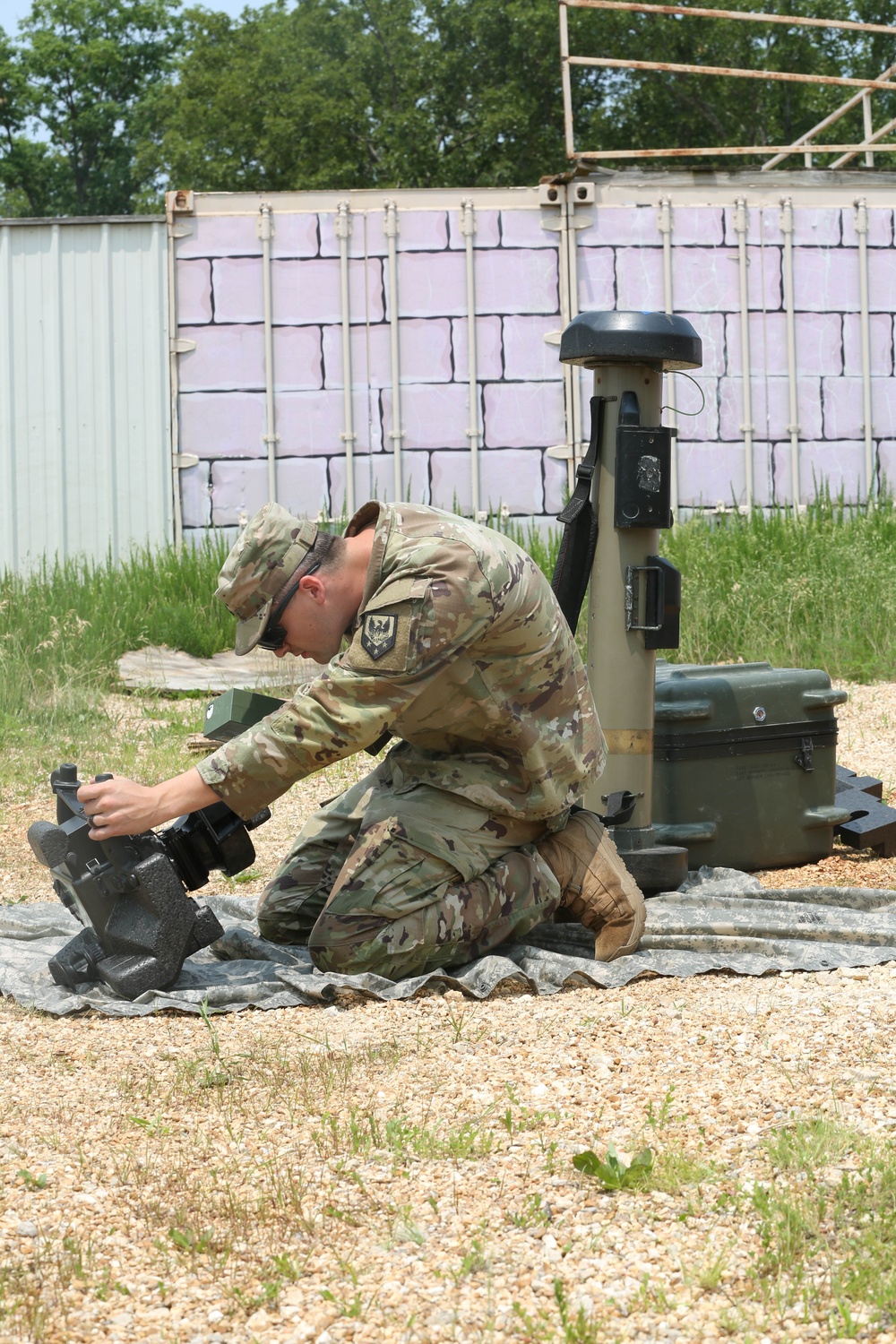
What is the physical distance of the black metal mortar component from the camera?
3340 millimetres

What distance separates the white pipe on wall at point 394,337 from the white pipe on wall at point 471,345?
0.48 meters

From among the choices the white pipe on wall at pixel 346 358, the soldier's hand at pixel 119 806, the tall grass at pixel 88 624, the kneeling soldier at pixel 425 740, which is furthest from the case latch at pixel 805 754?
the white pipe on wall at pixel 346 358

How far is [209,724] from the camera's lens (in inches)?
140

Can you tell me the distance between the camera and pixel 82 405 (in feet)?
33.0

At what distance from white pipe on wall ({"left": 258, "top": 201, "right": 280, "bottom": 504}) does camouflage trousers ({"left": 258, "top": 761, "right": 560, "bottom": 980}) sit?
21.6ft

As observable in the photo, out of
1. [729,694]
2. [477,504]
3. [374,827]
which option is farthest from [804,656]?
[374,827]

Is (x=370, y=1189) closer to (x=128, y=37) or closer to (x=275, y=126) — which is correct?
(x=275, y=126)

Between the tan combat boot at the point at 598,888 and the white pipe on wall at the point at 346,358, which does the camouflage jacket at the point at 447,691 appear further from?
the white pipe on wall at the point at 346,358

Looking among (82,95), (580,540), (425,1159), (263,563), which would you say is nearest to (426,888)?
(263,563)

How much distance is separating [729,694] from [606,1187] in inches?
98.0

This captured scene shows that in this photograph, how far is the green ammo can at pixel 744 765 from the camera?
14.6ft

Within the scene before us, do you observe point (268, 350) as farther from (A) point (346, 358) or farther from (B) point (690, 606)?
(B) point (690, 606)

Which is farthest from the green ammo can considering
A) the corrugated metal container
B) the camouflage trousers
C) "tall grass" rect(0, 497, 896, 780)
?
the corrugated metal container

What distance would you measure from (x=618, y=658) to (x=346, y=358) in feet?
20.5
